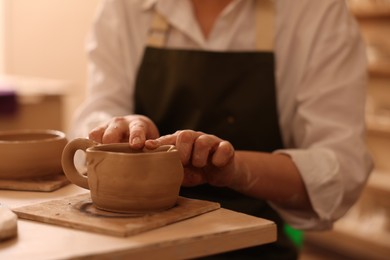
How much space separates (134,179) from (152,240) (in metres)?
0.11

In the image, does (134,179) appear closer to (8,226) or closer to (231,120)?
(8,226)

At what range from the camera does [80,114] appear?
142cm

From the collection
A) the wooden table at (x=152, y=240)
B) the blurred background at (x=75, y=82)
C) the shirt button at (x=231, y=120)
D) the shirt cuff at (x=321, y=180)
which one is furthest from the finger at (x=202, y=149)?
the blurred background at (x=75, y=82)

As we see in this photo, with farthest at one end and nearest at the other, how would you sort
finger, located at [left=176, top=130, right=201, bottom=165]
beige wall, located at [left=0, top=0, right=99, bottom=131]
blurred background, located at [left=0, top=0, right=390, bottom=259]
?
beige wall, located at [left=0, top=0, right=99, bottom=131] → blurred background, located at [left=0, top=0, right=390, bottom=259] → finger, located at [left=176, top=130, right=201, bottom=165]

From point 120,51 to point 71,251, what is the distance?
3.11 feet

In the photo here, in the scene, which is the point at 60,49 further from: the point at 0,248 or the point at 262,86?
the point at 0,248

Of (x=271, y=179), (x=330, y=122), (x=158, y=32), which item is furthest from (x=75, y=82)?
(x=271, y=179)

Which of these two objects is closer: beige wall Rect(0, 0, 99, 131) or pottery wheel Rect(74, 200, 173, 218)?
pottery wheel Rect(74, 200, 173, 218)

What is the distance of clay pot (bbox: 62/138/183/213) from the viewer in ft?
2.29

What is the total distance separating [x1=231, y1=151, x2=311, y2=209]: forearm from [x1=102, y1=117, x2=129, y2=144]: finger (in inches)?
7.5

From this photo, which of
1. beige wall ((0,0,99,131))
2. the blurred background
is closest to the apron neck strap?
the blurred background

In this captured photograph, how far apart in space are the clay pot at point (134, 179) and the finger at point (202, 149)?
0.32 ft

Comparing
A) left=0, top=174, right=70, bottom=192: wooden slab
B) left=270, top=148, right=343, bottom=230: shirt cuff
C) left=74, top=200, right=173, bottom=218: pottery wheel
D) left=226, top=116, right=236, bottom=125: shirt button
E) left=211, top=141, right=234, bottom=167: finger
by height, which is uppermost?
left=211, top=141, right=234, bottom=167: finger

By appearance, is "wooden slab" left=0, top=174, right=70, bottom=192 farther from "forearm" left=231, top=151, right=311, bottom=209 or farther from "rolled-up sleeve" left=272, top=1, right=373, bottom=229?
"rolled-up sleeve" left=272, top=1, right=373, bottom=229
